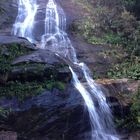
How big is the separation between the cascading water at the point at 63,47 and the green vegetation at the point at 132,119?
1.28 feet

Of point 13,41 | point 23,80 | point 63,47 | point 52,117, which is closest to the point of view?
point 52,117

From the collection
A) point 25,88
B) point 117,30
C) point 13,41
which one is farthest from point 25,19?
point 25,88

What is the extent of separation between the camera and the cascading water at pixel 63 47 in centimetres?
1410

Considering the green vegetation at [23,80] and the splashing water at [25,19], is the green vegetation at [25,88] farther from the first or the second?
the splashing water at [25,19]

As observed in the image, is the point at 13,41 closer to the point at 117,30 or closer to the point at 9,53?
the point at 9,53

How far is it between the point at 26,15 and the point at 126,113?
27.3ft

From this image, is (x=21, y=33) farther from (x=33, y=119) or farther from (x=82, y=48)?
(x=33, y=119)

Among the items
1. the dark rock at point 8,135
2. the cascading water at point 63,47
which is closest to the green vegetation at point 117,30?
the cascading water at point 63,47

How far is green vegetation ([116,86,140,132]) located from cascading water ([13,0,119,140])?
0.39m

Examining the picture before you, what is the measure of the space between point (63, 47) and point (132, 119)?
5.30m

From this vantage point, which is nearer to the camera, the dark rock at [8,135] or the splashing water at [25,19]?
the dark rock at [8,135]

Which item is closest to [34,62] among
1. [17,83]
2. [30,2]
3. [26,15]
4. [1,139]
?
[17,83]

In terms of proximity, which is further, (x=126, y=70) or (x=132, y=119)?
(x=126, y=70)

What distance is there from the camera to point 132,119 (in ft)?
48.0
